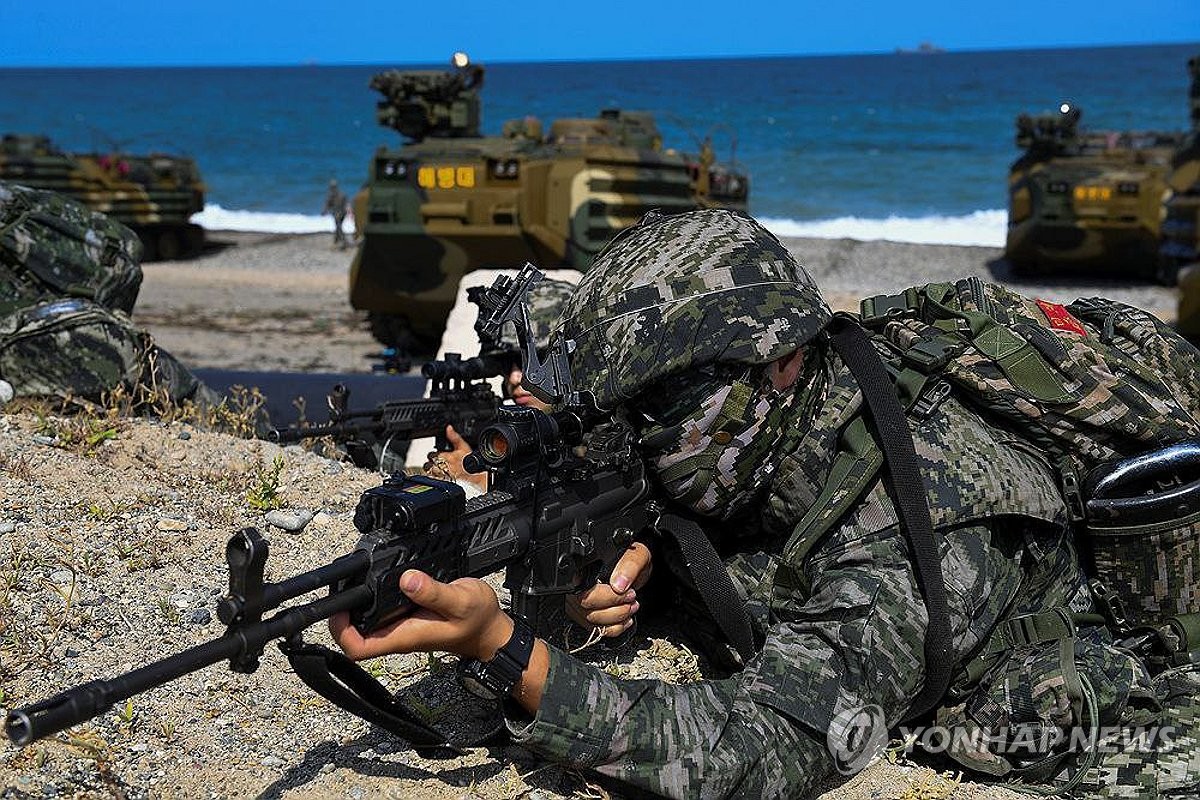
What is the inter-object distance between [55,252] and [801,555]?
3.98m

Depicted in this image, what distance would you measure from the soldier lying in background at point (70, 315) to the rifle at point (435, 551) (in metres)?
2.85

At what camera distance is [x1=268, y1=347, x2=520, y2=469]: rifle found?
4914 millimetres

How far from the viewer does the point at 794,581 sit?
2619 mm

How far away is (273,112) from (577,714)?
7860 centimetres

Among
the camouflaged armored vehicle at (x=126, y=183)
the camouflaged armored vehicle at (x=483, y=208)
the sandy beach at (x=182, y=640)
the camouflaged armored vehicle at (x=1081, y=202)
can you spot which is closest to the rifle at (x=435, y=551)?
the sandy beach at (x=182, y=640)

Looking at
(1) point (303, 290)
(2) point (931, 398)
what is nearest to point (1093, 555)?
(2) point (931, 398)

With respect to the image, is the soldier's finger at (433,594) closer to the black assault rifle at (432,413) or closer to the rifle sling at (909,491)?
the rifle sling at (909,491)

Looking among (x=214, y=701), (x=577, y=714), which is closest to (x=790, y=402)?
(x=577, y=714)

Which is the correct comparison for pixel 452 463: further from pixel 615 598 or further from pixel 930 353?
pixel 930 353

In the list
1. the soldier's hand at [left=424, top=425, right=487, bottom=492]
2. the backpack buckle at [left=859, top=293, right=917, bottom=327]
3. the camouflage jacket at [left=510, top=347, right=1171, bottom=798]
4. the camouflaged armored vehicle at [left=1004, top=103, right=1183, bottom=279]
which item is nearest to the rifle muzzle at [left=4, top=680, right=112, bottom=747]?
the camouflage jacket at [left=510, top=347, right=1171, bottom=798]

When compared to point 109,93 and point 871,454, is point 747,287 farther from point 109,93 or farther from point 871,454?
point 109,93

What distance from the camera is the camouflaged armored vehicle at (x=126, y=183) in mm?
20078

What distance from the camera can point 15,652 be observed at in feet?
9.76

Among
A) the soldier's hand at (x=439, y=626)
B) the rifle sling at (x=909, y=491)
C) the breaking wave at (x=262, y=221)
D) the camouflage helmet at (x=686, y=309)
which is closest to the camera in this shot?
the soldier's hand at (x=439, y=626)
